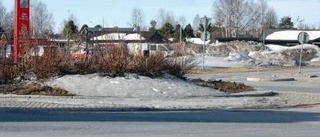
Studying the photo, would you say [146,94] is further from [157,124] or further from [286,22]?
[286,22]

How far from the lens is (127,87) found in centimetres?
2202

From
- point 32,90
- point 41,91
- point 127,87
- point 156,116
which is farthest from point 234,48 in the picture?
point 156,116

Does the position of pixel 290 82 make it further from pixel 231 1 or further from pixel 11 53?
pixel 231 1

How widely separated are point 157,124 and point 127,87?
763 centimetres

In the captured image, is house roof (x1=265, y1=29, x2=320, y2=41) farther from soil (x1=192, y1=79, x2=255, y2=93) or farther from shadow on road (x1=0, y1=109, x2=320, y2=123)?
shadow on road (x1=0, y1=109, x2=320, y2=123)

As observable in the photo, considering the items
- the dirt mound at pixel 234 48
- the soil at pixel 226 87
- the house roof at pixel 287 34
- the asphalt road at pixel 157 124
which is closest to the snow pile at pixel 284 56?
the dirt mound at pixel 234 48

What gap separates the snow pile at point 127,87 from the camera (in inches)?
851

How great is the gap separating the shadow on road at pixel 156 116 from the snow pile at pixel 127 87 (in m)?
4.13

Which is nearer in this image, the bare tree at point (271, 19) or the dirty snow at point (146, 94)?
the dirty snow at point (146, 94)

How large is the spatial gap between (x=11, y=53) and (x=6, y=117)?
34.6 feet

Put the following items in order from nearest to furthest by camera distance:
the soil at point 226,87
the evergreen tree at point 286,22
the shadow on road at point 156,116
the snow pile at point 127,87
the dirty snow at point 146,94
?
the shadow on road at point 156,116
the dirty snow at point 146,94
the snow pile at point 127,87
the soil at point 226,87
the evergreen tree at point 286,22

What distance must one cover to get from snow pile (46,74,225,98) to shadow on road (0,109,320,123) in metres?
4.13

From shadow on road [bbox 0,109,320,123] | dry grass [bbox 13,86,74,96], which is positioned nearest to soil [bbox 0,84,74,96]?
dry grass [bbox 13,86,74,96]

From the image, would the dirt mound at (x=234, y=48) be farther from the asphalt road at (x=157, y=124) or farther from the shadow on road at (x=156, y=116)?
the asphalt road at (x=157, y=124)
